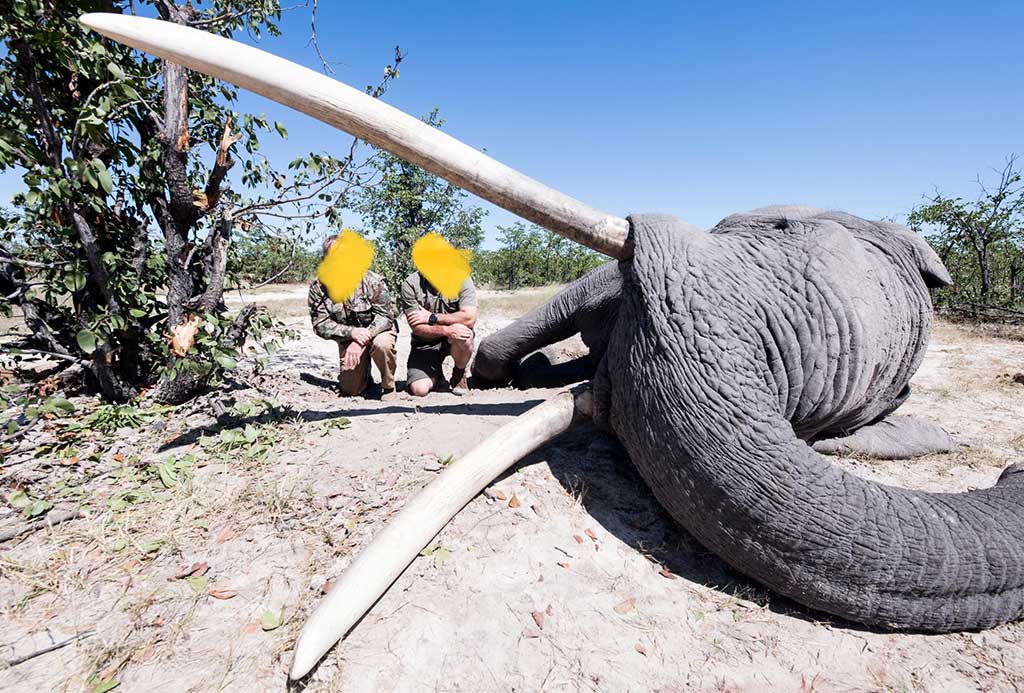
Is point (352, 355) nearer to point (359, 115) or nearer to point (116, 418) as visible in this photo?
point (116, 418)

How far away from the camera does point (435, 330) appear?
4.51 meters

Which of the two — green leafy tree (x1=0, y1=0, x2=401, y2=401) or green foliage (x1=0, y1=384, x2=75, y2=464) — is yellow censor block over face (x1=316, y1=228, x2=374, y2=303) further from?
green foliage (x1=0, y1=384, x2=75, y2=464)

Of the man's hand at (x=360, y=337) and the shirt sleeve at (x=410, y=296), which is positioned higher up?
the shirt sleeve at (x=410, y=296)

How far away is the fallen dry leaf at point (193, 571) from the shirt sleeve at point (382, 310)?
264 centimetres

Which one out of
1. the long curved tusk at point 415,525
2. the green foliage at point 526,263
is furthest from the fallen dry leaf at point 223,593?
the green foliage at point 526,263

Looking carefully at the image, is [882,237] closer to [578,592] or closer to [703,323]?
[703,323]

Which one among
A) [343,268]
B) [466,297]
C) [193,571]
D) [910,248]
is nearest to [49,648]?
[193,571]

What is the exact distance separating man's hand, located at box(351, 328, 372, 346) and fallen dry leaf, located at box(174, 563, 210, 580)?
238 cm

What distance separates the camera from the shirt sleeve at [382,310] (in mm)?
4539

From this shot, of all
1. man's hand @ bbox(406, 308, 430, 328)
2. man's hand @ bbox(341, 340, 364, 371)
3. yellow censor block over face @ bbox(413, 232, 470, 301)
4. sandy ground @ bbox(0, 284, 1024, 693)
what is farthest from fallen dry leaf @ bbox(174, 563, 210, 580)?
yellow censor block over face @ bbox(413, 232, 470, 301)

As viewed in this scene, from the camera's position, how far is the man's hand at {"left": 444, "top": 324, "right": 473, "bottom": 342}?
451cm

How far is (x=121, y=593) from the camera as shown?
1.95 metres

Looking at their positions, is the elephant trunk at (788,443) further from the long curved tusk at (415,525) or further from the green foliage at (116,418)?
the green foliage at (116,418)

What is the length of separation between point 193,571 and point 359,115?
2.02 m
